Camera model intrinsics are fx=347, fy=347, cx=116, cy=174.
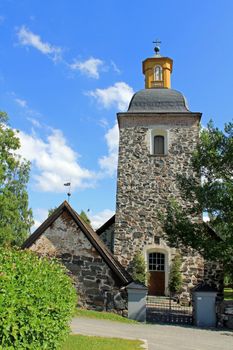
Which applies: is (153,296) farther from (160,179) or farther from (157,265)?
(160,179)

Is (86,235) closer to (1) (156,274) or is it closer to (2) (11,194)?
(1) (156,274)

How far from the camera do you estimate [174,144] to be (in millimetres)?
19578

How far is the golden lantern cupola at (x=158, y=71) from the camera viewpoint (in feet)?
71.5

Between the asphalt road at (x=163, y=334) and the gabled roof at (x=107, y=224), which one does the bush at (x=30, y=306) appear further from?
the gabled roof at (x=107, y=224)

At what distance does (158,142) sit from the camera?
19906 mm

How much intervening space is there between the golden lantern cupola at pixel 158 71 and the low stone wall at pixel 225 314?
1386 centimetres

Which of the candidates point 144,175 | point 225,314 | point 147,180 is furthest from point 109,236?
point 225,314

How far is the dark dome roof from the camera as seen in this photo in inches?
786

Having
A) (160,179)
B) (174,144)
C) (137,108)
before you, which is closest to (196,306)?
(160,179)

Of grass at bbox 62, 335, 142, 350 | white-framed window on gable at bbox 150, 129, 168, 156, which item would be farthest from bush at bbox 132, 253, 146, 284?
grass at bbox 62, 335, 142, 350

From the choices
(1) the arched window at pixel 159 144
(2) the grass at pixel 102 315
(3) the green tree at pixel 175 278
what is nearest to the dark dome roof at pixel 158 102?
(1) the arched window at pixel 159 144

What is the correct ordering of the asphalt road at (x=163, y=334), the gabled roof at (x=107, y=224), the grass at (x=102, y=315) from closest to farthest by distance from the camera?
the asphalt road at (x=163, y=334), the grass at (x=102, y=315), the gabled roof at (x=107, y=224)

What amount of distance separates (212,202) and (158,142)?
7.55m

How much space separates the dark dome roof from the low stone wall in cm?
1110
